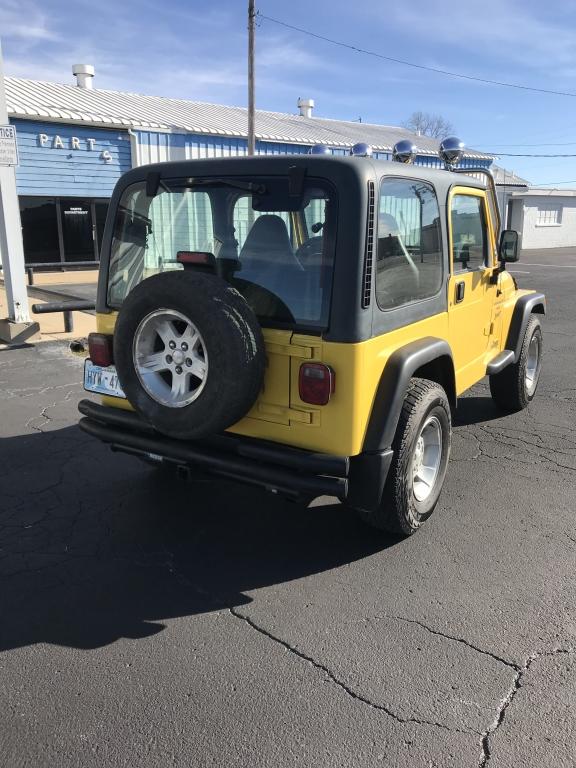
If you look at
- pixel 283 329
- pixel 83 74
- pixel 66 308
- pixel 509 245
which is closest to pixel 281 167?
pixel 283 329

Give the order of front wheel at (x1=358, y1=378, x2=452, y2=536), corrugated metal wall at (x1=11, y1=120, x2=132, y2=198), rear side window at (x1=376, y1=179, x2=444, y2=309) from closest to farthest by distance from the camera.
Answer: rear side window at (x1=376, y1=179, x2=444, y2=309) < front wheel at (x1=358, y1=378, x2=452, y2=536) < corrugated metal wall at (x1=11, y1=120, x2=132, y2=198)

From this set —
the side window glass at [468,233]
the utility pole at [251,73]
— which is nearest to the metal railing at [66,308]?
the side window glass at [468,233]

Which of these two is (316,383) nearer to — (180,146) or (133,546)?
(133,546)

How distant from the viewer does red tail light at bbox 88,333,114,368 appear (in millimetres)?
3629

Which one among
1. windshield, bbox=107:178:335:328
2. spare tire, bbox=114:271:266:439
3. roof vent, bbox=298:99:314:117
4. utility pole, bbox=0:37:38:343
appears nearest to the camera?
spare tire, bbox=114:271:266:439

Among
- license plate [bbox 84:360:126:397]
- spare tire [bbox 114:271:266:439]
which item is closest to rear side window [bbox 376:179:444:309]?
spare tire [bbox 114:271:266:439]

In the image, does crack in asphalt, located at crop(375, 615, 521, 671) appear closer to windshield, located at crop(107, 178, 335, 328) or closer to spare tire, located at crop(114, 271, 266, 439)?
spare tire, located at crop(114, 271, 266, 439)

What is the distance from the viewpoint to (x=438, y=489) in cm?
376

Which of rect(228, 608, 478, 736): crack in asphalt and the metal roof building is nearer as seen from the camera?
rect(228, 608, 478, 736): crack in asphalt

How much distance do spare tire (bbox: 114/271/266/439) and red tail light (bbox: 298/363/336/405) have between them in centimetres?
20

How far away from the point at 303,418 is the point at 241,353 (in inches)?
17.6

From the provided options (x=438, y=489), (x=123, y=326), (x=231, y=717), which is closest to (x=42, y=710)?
(x=231, y=717)

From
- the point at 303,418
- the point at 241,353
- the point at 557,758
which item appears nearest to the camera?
the point at 557,758

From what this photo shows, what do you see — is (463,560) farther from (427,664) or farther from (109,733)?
(109,733)
